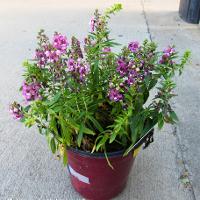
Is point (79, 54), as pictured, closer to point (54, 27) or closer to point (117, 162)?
point (117, 162)

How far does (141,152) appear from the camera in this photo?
2.33m

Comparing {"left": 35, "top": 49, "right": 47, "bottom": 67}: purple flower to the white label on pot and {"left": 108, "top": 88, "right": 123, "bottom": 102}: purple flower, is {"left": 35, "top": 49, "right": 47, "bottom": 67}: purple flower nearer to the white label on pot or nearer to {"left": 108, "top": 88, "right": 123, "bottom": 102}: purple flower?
{"left": 108, "top": 88, "right": 123, "bottom": 102}: purple flower

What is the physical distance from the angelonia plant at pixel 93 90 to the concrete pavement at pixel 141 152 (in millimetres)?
489

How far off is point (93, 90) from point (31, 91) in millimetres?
323

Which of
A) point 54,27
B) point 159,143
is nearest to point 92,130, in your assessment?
point 159,143

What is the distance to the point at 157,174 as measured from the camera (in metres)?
2.14

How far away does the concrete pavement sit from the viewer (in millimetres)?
2023

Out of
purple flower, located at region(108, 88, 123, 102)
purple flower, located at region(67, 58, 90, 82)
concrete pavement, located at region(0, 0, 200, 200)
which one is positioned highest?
purple flower, located at region(67, 58, 90, 82)

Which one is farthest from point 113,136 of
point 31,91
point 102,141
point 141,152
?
point 141,152

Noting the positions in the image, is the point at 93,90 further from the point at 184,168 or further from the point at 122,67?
the point at 184,168

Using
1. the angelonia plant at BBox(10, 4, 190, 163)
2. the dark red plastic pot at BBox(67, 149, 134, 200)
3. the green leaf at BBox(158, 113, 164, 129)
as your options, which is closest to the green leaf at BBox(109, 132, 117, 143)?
the angelonia plant at BBox(10, 4, 190, 163)

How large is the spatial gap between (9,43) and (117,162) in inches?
107

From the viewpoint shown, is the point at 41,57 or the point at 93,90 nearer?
the point at 41,57

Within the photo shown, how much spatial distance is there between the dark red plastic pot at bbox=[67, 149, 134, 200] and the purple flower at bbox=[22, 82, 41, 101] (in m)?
0.35
